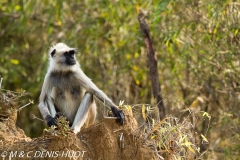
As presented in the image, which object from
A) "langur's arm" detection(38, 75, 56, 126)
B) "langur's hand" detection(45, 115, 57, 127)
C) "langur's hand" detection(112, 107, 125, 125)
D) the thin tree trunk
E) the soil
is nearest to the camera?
the soil

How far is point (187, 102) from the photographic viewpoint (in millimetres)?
9719

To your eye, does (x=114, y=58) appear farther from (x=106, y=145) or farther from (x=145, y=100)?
(x=106, y=145)

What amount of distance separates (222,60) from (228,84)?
60cm

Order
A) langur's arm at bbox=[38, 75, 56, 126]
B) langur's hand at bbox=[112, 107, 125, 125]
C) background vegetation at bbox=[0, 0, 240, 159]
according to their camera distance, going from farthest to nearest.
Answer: background vegetation at bbox=[0, 0, 240, 159], langur's arm at bbox=[38, 75, 56, 126], langur's hand at bbox=[112, 107, 125, 125]

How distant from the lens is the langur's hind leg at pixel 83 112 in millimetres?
6676

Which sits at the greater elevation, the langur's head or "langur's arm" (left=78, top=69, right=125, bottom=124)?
the langur's head

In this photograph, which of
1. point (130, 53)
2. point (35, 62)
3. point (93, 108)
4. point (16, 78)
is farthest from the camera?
point (35, 62)

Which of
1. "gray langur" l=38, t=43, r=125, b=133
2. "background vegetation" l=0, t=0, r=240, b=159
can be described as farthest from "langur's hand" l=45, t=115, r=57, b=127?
"background vegetation" l=0, t=0, r=240, b=159

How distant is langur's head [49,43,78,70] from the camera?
23.0 ft

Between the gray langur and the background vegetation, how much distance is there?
4.69 ft

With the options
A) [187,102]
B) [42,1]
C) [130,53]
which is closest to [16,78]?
[42,1]

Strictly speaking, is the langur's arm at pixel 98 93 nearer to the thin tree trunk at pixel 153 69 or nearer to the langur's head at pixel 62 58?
the langur's head at pixel 62 58

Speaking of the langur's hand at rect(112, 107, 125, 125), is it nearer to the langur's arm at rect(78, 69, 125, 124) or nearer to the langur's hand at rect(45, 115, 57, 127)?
the langur's arm at rect(78, 69, 125, 124)

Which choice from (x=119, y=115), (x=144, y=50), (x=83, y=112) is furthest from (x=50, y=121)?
(x=144, y=50)
